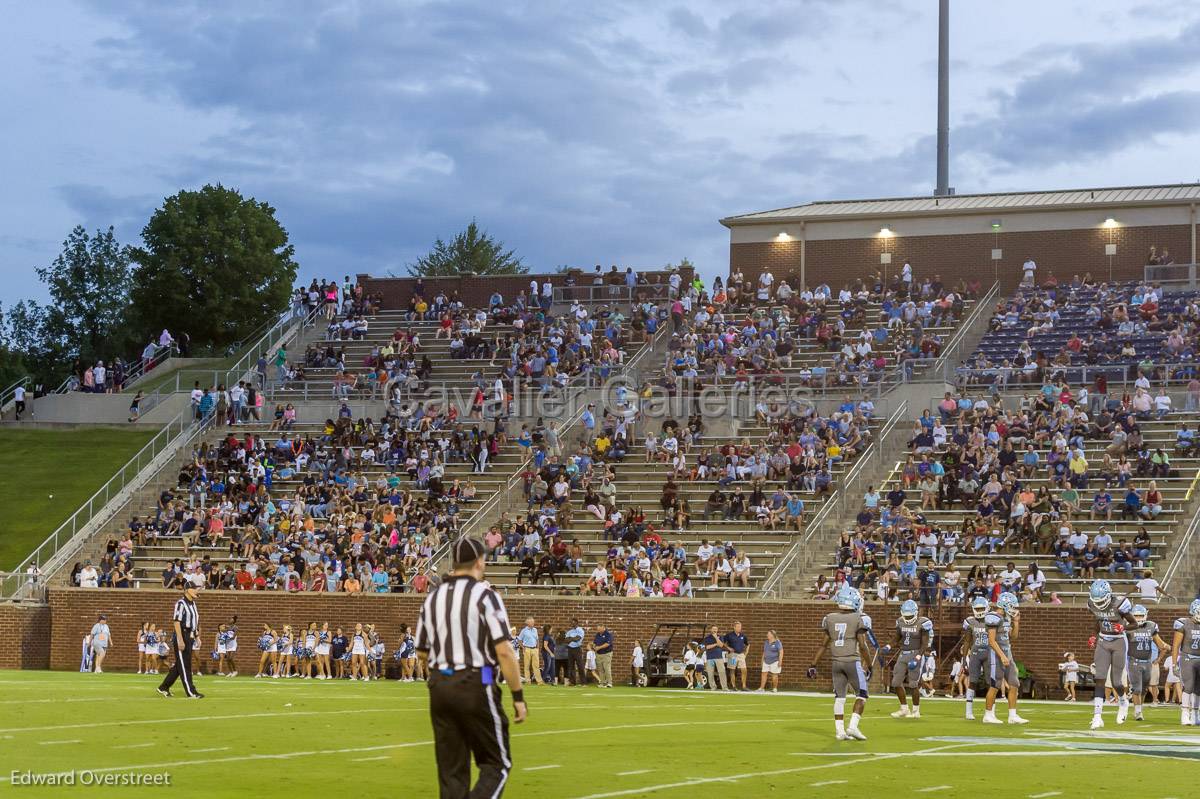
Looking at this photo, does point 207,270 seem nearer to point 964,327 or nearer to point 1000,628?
point 964,327

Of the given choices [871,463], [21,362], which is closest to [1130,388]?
[871,463]

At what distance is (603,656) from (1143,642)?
41.8 ft

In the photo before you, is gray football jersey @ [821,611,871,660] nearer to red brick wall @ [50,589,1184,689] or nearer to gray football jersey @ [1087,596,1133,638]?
gray football jersey @ [1087,596,1133,638]

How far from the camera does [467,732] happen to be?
9641 millimetres

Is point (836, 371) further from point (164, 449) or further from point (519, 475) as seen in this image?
point (164, 449)

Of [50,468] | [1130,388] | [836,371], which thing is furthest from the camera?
[50,468]

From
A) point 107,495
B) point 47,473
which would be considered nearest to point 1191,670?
point 107,495

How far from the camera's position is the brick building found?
168 feet

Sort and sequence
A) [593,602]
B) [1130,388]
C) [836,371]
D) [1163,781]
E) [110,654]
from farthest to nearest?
1. [836,371]
2. [1130,388]
3. [110,654]
4. [593,602]
5. [1163,781]

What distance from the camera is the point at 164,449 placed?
4597 cm

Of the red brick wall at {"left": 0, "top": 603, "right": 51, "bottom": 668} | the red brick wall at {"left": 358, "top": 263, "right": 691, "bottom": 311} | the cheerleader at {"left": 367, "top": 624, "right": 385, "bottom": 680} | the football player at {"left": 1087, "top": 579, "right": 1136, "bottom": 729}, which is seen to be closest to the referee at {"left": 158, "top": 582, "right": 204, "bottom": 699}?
the cheerleader at {"left": 367, "top": 624, "right": 385, "bottom": 680}

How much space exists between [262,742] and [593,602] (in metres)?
16.9

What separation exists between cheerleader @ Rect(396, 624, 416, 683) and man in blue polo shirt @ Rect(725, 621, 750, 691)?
651 centimetres

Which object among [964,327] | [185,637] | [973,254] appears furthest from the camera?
[973,254]
